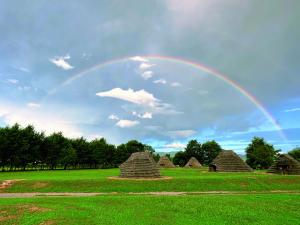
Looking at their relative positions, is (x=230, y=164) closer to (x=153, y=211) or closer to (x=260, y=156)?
(x=260, y=156)

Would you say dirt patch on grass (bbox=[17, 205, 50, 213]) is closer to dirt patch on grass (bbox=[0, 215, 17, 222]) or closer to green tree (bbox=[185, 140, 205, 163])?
dirt patch on grass (bbox=[0, 215, 17, 222])

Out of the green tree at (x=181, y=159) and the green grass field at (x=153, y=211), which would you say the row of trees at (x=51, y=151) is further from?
the green grass field at (x=153, y=211)

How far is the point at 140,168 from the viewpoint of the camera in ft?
143

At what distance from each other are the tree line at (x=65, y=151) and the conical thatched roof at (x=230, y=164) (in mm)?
30870

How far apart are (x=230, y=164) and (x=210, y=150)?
72.4 meters

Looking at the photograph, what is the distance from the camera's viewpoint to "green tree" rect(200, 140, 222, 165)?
5039 inches

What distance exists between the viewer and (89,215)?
1794 cm

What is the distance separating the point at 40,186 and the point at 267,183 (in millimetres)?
27641

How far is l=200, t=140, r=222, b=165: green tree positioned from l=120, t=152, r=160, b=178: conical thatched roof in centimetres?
8734

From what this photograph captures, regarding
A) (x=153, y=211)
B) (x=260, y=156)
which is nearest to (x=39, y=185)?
(x=153, y=211)

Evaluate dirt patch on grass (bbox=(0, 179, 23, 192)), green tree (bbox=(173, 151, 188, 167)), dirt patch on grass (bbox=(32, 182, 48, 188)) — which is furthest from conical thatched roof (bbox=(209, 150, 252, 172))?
green tree (bbox=(173, 151, 188, 167))

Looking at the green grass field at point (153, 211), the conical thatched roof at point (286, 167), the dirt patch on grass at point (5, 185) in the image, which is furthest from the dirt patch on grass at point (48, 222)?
the conical thatched roof at point (286, 167)

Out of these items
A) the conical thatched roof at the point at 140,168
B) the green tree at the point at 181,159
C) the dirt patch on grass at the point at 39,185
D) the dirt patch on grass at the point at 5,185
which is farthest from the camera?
the green tree at the point at 181,159

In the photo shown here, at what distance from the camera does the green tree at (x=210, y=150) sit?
12800 centimetres
